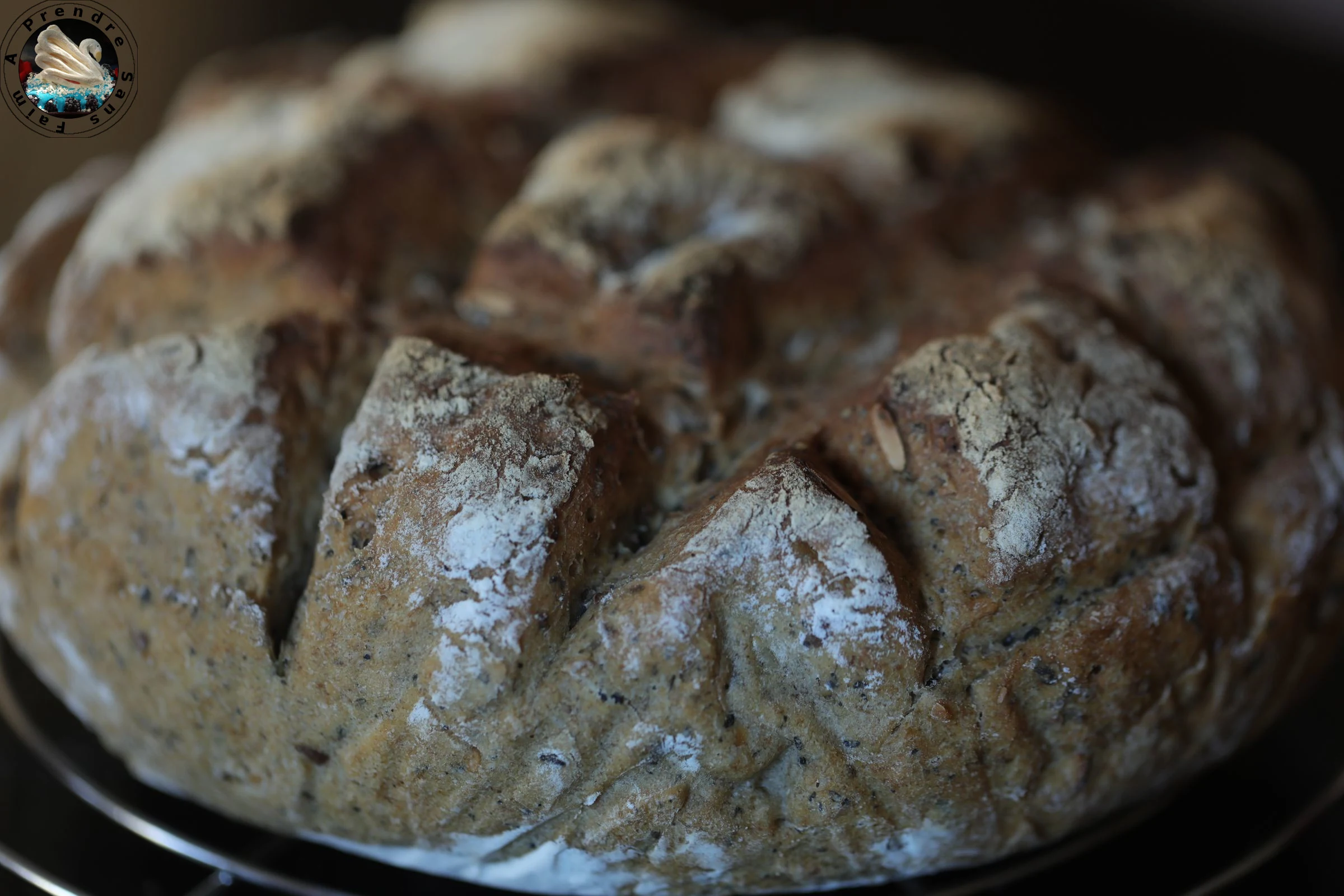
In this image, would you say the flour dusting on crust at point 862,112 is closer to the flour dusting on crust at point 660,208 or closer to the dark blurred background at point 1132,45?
the flour dusting on crust at point 660,208

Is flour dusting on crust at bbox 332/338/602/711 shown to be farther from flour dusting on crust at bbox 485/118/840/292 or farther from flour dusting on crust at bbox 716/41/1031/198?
flour dusting on crust at bbox 716/41/1031/198

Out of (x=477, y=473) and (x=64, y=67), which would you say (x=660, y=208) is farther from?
(x=64, y=67)

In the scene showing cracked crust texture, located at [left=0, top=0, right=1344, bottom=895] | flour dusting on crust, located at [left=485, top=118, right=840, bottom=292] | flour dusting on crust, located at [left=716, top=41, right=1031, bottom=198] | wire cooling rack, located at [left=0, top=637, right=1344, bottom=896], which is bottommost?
wire cooling rack, located at [left=0, top=637, right=1344, bottom=896]

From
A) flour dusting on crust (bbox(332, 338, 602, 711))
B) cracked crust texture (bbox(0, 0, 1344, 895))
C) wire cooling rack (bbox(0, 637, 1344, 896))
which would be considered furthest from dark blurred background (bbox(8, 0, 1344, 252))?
flour dusting on crust (bbox(332, 338, 602, 711))

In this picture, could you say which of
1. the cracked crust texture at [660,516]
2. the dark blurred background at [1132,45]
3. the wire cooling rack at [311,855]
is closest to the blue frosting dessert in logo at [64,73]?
the cracked crust texture at [660,516]

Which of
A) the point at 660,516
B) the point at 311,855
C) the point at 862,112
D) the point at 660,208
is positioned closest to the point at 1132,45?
the point at 862,112

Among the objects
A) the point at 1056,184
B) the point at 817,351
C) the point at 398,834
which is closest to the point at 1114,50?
the point at 1056,184
